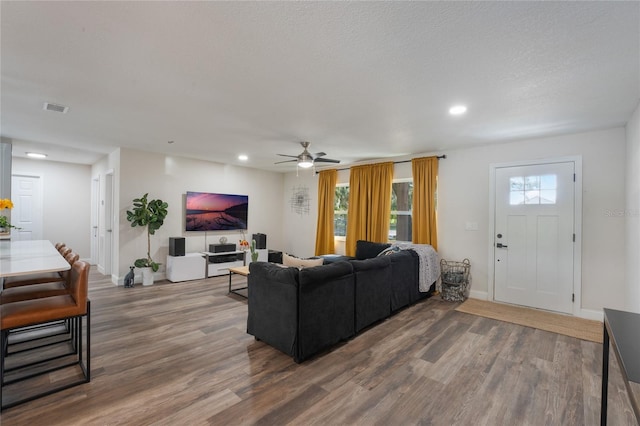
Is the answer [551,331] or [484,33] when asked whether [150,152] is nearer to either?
[484,33]

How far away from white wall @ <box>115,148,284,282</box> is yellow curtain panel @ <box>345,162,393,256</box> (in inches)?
96.5

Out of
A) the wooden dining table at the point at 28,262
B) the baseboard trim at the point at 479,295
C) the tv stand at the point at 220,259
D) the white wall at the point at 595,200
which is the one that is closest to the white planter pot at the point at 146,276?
the tv stand at the point at 220,259

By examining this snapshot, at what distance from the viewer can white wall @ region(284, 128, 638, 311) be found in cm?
364

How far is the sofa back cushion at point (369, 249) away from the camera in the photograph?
16.4 ft

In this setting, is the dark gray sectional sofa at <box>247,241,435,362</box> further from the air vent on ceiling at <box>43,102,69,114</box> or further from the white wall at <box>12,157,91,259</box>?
the white wall at <box>12,157,91,259</box>

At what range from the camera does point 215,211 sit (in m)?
6.46

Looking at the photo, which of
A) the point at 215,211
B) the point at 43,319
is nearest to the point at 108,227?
the point at 215,211

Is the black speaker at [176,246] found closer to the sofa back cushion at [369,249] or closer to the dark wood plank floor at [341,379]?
the dark wood plank floor at [341,379]

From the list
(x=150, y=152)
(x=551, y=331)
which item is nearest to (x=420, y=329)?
(x=551, y=331)

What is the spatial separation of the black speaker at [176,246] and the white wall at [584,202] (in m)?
4.34

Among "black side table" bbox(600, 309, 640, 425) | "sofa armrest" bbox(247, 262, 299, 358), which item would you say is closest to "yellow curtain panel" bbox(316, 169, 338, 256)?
"sofa armrest" bbox(247, 262, 299, 358)

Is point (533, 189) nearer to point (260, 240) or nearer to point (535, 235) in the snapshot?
point (535, 235)

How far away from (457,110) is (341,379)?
9.32 ft

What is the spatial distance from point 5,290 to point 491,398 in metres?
4.30
